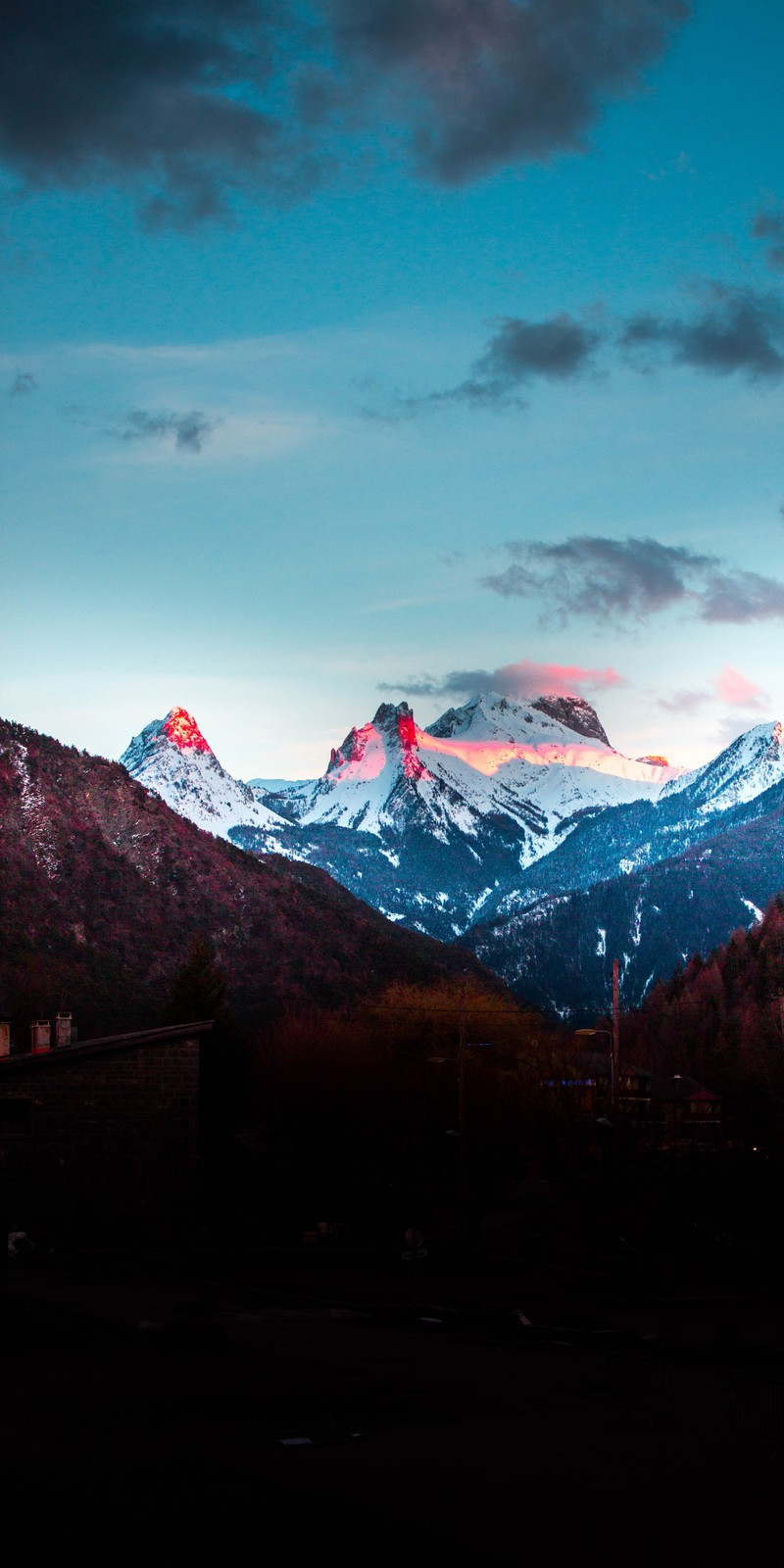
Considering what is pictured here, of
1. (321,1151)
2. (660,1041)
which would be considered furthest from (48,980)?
(660,1041)

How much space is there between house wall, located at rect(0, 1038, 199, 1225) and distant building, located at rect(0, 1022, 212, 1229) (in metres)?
0.03

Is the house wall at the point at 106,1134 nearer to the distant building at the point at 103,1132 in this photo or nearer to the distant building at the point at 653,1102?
the distant building at the point at 103,1132

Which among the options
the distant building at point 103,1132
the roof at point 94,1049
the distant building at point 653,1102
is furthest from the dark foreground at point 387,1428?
the distant building at point 653,1102

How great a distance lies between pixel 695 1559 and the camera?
14516mm

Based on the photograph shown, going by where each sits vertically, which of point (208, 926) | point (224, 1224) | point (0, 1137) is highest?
point (208, 926)

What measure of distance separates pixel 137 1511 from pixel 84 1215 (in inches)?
1249

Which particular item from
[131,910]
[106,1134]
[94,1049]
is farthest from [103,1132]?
[131,910]

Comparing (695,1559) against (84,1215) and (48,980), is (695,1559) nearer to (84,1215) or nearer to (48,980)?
(84,1215)

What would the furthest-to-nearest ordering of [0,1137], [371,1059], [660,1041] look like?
1. [660,1041]
2. [371,1059]
3. [0,1137]

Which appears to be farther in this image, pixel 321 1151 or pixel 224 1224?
pixel 321 1151

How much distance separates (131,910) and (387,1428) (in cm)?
11362

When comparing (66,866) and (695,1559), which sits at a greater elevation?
(66,866)

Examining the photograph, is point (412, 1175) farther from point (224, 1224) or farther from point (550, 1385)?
point (550, 1385)

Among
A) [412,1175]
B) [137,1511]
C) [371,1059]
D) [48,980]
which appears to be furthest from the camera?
[48,980]
